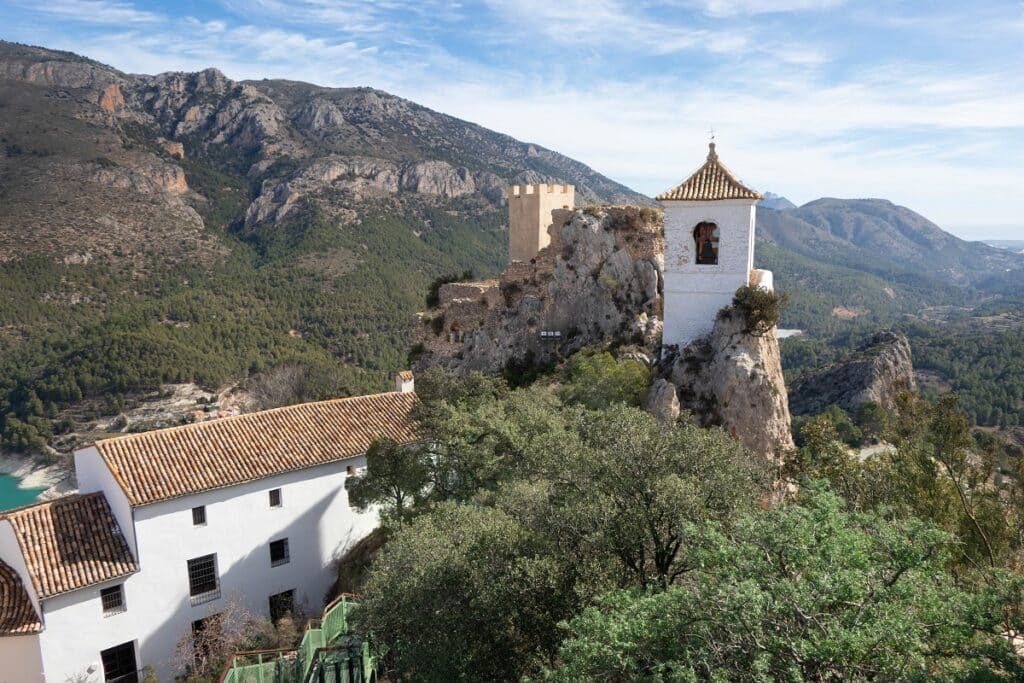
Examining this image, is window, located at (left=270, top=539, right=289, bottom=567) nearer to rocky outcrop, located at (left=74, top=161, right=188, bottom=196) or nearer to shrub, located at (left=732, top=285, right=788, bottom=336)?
shrub, located at (left=732, top=285, right=788, bottom=336)

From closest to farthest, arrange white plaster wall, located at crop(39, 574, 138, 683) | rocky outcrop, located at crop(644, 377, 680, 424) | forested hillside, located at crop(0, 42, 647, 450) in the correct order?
white plaster wall, located at crop(39, 574, 138, 683) < rocky outcrop, located at crop(644, 377, 680, 424) < forested hillside, located at crop(0, 42, 647, 450)

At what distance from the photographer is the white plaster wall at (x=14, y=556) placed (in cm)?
1778

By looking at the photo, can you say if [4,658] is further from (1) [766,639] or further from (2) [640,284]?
(2) [640,284]

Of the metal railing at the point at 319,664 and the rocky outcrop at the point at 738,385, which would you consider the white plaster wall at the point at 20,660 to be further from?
the rocky outcrop at the point at 738,385

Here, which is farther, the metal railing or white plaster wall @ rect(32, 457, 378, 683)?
white plaster wall @ rect(32, 457, 378, 683)

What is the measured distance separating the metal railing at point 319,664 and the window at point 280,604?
7.37 m

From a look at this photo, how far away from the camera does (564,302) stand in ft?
87.0

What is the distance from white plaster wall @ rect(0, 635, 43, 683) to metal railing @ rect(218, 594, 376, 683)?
7163 mm

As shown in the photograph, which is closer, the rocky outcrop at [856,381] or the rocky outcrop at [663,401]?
the rocky outcrop at [663,401]

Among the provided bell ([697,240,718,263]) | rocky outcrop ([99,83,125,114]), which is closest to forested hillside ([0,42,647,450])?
rocky outcrop ([99,83,125,114])

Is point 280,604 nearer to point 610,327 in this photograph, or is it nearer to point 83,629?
point 83,629

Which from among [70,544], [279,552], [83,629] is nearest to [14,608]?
[83,629]

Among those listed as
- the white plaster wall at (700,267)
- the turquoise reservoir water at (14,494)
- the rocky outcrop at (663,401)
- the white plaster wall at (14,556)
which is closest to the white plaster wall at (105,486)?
the white plaster wall at (14,556)

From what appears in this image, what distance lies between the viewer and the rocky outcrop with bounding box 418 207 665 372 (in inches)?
985
